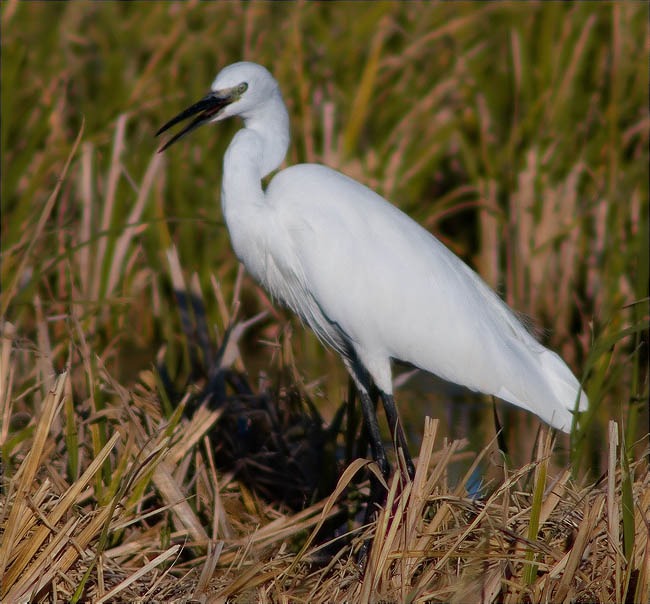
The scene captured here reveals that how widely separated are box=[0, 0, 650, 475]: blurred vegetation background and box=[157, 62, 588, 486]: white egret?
0.85 m

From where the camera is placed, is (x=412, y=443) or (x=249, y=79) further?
(x=412, y=443)

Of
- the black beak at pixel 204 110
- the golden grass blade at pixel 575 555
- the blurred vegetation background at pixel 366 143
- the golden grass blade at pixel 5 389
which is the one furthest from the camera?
the blurred vegetation background at pixel 366 143

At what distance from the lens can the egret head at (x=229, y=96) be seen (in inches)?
97.5

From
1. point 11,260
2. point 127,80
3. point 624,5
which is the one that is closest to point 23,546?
point 11,260

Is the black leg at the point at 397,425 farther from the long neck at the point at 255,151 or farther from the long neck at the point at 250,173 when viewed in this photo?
the long neck at the point at 255,151

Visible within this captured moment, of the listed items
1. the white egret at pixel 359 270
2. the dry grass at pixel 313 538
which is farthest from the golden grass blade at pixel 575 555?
the white egret at pixel 359 270

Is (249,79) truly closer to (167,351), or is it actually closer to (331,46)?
(167,351)

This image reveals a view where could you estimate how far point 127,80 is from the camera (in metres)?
4.14

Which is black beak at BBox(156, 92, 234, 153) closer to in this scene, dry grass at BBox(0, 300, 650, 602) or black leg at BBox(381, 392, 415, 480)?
dry grass at BBox(0, 300, 650, 602)

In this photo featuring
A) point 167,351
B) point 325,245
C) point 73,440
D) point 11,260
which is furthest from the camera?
point 167,351

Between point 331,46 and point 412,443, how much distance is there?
6.35ft

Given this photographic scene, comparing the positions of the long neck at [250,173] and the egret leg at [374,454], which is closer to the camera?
the long neck at [250,173]

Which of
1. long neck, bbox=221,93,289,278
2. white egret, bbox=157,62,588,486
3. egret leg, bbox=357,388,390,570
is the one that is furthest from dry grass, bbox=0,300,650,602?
long neck, bbox=221,93,289,278

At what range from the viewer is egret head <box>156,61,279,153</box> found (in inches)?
97.5
